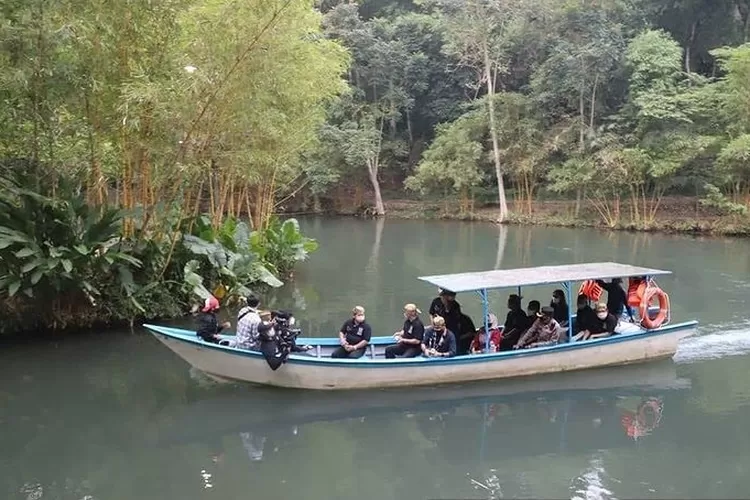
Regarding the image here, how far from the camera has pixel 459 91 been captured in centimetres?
3797

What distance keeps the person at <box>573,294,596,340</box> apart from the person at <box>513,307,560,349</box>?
0.43 metres

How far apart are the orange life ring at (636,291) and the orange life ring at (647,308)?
0.31 feet

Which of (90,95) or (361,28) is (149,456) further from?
(361,28)

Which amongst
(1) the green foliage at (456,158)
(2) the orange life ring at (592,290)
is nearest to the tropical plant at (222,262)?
(2) the orange life ring at (592,290)

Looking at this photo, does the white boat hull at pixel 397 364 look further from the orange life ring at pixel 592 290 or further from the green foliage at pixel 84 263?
the green foliage at pixel 84 263

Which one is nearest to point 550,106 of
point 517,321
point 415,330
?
point 517,321

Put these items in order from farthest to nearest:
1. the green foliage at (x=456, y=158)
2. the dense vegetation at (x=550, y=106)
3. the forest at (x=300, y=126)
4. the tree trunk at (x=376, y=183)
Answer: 1. the tree trunk at (x=376, y=183)
2. the green foliage at (x=456, y=158)
3. the dense vegetation at (x=550, y=106)
4. the forest at (x=300, y=126)

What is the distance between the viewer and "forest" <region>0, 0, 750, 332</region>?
10.6 meters

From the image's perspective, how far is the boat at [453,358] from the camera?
29.7 feet

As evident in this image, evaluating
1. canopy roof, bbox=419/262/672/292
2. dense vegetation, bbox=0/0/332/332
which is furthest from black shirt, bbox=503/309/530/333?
dense vegetation, bbox=0/0/332/332

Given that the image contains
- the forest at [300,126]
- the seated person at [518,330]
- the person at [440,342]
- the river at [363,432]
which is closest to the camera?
the river at [363,432]

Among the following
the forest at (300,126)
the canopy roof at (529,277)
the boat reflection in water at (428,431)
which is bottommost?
the boat reflection in water at (428,431)

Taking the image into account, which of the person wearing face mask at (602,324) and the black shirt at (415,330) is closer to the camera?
the black shirt at (415,330)

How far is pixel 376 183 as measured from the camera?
123ft
